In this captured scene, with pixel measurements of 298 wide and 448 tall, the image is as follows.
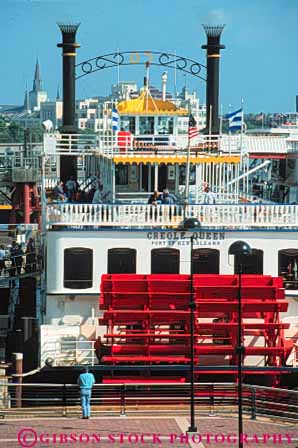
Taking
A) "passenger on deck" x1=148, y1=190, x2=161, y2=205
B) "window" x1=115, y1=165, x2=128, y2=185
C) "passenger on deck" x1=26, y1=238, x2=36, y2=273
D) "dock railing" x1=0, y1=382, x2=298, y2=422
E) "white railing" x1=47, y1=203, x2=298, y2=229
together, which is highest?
"window" x1=115, y1=165, x2=128, y2=185

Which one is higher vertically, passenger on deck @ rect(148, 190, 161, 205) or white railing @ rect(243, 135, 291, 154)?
white railing @ rect(243, 135, 291, 154)

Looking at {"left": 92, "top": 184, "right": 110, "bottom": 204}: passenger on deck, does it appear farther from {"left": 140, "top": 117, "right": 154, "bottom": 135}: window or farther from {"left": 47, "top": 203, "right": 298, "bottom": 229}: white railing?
{"left": 47, "top": 203, "right": 298, "bottom": 229}: white railing

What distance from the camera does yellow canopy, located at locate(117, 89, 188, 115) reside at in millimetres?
22578

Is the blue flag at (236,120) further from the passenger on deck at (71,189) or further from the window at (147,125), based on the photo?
the passenger on deck at (71,189)

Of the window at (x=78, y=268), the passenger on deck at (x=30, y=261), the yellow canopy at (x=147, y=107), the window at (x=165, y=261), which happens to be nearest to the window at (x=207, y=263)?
the window at (x=165, y=261)

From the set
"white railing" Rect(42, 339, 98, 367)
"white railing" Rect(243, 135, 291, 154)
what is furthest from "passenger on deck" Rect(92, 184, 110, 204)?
"white railing" Rect(243, 135, 291, 154)

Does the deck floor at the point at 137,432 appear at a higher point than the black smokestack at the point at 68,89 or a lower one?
lower

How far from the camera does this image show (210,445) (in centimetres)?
1385

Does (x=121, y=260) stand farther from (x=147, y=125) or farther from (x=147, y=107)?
(x=147, y=107)

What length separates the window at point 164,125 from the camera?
22.6 metres

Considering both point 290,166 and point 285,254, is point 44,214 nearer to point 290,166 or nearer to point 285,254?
point 285,254

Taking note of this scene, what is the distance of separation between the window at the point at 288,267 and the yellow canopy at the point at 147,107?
14.4 feet

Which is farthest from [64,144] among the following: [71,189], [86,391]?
[86,391]

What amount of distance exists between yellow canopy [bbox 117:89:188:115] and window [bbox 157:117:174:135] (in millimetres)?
139
